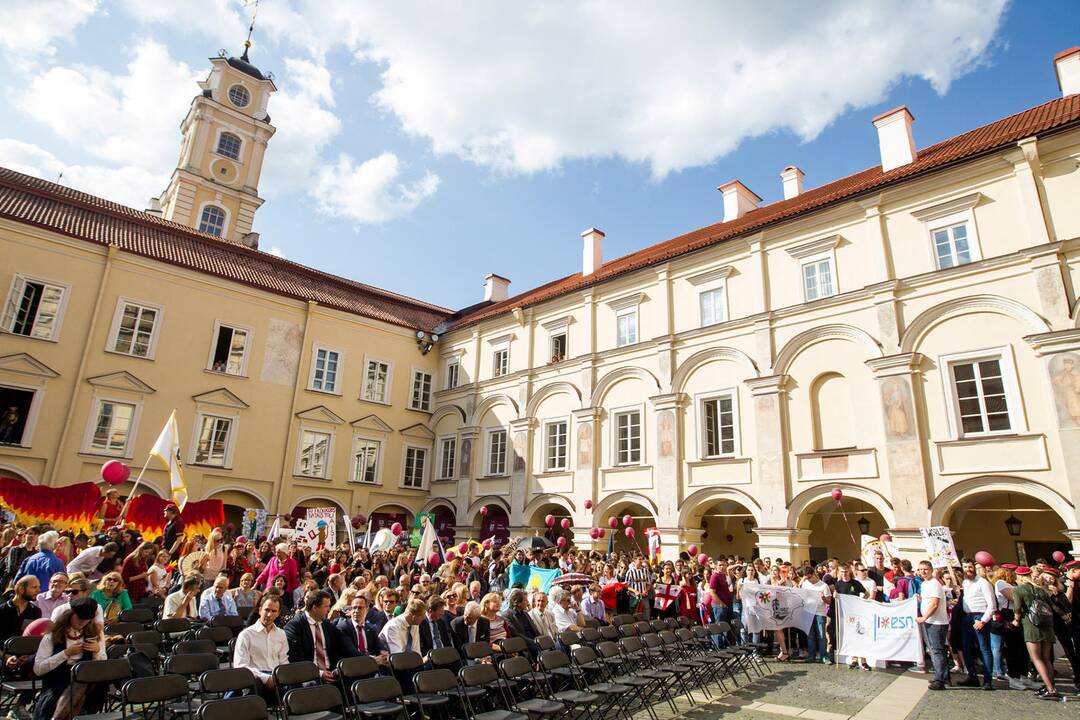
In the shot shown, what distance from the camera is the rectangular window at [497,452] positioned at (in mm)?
25609

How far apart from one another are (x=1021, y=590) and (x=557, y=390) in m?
16.5

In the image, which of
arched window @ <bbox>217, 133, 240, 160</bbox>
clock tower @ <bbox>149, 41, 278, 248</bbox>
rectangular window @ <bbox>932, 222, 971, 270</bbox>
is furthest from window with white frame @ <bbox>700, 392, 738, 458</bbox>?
arched window @ <bbox>217, 133, 240, 160</bbox>

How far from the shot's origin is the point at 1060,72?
18516 mm

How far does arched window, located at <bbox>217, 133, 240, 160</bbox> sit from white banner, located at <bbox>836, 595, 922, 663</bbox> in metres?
A: 38.5

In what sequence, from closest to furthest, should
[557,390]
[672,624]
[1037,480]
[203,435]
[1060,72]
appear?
[672,624]
[1037,480]
[1060,72]
[203,435]
[557,390]

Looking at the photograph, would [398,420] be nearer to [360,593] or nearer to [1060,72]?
[360,593]

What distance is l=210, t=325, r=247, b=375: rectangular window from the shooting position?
23.7m

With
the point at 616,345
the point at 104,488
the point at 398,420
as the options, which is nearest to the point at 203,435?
the point at 104,488

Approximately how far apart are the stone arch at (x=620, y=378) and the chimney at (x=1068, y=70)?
14.3 metres

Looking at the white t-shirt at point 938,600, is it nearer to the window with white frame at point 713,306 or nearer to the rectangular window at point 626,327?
the window with white frame at point 713,306

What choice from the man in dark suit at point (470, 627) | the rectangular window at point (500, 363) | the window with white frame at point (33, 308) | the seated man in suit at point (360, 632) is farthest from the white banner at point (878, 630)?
the window with white frame at point (33, 308)

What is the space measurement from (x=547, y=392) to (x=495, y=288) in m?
10.8

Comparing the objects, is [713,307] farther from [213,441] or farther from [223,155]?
[223,155]

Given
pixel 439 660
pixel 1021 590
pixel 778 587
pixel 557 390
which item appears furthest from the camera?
pixel 557 390
